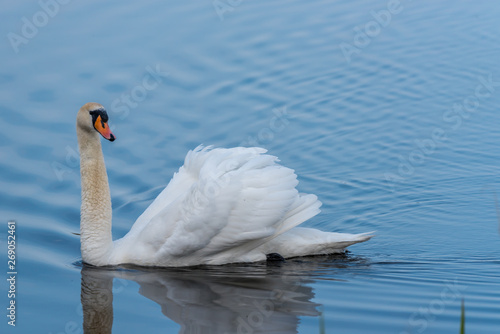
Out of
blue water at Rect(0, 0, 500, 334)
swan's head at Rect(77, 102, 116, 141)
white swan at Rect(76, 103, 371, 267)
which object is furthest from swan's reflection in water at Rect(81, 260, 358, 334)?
swan's head at Rect(77, 102, 116, 141)

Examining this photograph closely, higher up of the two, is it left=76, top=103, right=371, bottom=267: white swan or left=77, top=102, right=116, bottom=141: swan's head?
left=77, top=102, right=116, bottom=141: swan's head

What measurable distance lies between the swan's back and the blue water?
218 mm

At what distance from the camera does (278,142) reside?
1240cm

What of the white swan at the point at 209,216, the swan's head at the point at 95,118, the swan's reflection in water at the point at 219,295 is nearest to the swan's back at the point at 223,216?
the white swan at the point at 209,216

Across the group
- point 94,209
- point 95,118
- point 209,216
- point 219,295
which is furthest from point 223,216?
point 95,118

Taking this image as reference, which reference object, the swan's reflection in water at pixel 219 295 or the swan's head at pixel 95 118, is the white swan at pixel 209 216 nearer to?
the swan's head at pixel 95 118

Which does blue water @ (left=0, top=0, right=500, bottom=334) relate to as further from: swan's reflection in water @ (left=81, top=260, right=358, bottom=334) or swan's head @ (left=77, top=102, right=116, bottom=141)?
swan's head @ (left=77, top=102, right=116, bottom=141)

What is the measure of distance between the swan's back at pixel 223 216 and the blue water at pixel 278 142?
0.22 metres

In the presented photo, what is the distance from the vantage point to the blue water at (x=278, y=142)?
734 cm

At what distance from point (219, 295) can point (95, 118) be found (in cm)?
215

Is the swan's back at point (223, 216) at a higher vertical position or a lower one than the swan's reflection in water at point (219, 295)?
higher

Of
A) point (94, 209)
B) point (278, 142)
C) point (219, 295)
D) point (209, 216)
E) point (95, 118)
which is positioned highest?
point (278, 142)

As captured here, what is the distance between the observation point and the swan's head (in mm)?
7848

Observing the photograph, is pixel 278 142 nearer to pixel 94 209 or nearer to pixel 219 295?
pixel 94 209
